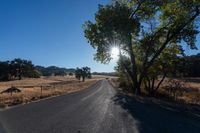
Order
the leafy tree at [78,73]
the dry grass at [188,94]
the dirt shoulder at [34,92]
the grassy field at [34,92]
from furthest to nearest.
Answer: the leafy tree at [78,73]
the dry grass at [188,94]
the grassy field at [34,92]
the dirt shoulder at [34,92]

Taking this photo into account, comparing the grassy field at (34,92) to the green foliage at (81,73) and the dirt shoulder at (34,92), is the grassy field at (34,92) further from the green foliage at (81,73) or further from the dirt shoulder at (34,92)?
the green foliage at (81,73)

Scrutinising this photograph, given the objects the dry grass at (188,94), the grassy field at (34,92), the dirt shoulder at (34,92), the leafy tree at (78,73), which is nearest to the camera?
the dirt shoulder at (34,92)

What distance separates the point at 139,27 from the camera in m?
34.8

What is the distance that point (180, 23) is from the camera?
31.0 metres

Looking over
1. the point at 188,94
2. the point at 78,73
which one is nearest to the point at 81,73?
the point at 78,73

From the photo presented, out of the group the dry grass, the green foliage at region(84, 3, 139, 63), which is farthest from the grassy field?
the dry grass

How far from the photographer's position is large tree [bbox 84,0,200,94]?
3120 cm

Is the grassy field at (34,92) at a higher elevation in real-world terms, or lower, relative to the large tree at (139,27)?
lower

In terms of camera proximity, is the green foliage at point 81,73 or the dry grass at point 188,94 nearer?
the dry grass at point 188,94

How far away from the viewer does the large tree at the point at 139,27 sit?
3120 cm

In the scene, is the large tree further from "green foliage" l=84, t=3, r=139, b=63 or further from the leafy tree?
the leafy tree

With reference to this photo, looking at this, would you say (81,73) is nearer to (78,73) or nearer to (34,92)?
(78,73)

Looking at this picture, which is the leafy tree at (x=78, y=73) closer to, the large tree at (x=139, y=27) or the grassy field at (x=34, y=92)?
the grassy field at (x=34, y=92)

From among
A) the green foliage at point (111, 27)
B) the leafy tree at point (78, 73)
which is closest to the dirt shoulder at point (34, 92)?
the green foliage at point (111, 27)
